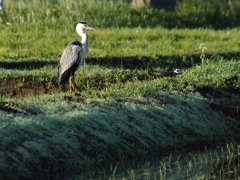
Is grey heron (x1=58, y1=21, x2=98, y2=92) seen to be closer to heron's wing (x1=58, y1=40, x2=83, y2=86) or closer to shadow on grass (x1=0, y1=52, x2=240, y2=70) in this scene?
heron's wing (x1=58, y1=40, x2=83, y2=86)

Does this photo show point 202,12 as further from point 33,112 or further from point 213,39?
point 33,112

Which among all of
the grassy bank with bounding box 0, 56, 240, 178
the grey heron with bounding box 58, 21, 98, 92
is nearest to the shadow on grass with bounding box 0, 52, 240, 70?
the grey heron with bounding box 58, 21, 98, 92

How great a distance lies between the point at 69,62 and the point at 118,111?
7.96 ft

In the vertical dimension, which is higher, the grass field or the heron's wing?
the heron's wing

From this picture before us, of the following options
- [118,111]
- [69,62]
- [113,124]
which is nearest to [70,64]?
[69,62]

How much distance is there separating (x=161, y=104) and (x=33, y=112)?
2.12 metres

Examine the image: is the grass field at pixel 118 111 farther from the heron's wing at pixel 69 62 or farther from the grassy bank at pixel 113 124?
the heron's wing at pixel 69 62

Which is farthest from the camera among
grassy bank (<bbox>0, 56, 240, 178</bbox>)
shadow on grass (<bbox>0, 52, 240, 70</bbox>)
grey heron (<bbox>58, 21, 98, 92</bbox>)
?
shadow on grass (<bbox>0, 52, 240, 70</bbox>)

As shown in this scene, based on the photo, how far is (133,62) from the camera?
12469 millimetres

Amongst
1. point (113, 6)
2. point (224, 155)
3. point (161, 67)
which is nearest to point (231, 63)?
point (161, 67)

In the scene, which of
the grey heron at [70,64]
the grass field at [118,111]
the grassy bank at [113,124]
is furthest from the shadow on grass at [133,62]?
the grassy bank at [113,124]

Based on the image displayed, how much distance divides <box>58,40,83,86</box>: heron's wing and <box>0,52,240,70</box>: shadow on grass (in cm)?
183

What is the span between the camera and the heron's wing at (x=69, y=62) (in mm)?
9789

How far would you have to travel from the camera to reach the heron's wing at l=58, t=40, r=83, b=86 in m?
9.79
